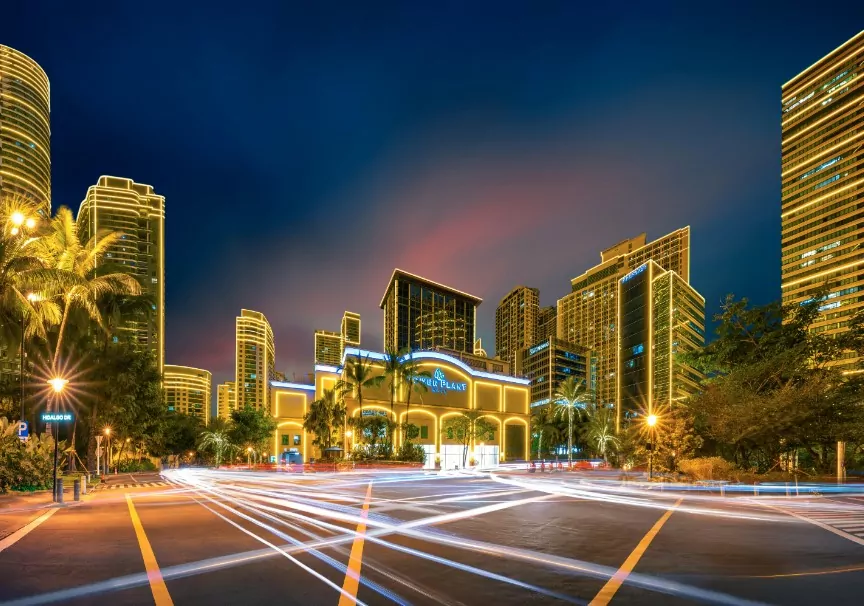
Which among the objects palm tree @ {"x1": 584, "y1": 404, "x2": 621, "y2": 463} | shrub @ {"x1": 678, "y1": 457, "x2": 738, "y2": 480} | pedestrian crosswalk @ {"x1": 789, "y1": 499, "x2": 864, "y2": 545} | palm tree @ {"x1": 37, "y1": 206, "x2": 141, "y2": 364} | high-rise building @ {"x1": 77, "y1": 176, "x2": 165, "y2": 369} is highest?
high-rise building @ {"x1": 77, "y1": 176, "x2": 165, "y2": 369}

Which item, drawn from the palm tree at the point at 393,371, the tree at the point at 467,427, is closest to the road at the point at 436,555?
the palm tree at the point at 393,371

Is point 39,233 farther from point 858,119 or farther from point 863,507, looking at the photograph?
point 858,119

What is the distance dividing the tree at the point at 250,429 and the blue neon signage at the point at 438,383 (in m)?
24.6

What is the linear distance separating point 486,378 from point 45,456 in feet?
208

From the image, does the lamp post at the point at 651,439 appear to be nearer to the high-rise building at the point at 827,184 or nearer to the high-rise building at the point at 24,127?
the high-rise building at the point at 827,184

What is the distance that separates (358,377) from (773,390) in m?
40.5

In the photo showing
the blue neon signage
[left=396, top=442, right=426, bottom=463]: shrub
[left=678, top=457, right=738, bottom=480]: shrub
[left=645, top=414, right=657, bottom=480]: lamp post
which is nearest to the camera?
[left=678, top=457, right=738, bottom=480]: shrub

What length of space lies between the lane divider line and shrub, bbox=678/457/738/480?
31.2 m

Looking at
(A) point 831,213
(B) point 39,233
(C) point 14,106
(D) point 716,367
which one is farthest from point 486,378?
(C) point 14,106

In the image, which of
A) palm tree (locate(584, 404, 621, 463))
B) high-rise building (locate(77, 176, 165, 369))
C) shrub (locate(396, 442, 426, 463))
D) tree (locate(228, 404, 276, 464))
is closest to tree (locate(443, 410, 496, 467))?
shrub (locate(396, 442, 426, 463))

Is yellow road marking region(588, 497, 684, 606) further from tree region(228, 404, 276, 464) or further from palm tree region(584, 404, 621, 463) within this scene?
tree region(228, 404, 276, 464)

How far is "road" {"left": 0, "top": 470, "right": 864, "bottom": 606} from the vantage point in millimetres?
8586

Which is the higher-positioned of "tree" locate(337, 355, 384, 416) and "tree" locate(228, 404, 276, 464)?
"tree" locate(337, 355, 384, 416)

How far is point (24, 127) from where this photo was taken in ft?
453
